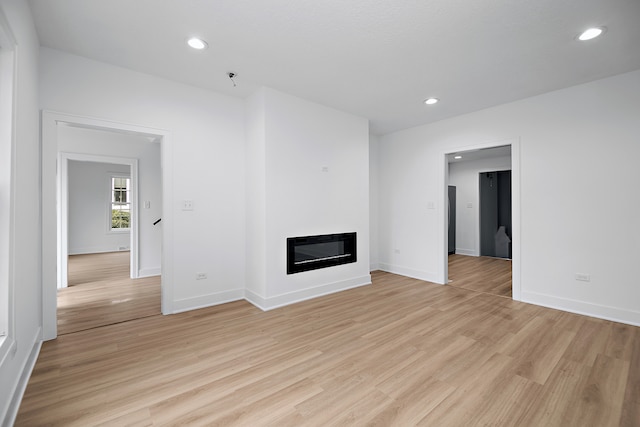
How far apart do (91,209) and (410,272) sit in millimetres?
8778

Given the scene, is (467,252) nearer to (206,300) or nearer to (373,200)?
(373,200)

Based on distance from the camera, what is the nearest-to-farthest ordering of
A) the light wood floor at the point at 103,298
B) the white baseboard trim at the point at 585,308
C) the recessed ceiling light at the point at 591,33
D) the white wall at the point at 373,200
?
the recessed ceiling light at the point at 591,33
the white baseboard trim at the point at 585,308
the light wood floor at the point at 103,298
the white wall at the point at 373,200

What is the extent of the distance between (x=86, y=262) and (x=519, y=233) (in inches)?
339

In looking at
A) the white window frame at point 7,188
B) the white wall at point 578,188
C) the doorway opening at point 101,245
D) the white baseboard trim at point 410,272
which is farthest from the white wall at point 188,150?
the white wall at point 578,188

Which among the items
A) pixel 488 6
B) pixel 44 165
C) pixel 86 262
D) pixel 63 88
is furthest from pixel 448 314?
pixel 86 262

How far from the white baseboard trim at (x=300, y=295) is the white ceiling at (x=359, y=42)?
8.40 feet

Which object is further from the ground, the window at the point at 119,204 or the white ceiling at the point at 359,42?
the white ceiling at the point at 359,42

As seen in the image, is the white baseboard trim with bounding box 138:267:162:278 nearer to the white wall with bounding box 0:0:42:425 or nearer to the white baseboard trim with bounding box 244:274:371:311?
the white baseboard trim with bounding box 244:274:371:311

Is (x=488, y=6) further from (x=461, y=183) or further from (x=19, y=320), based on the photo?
(x=461, y=183)

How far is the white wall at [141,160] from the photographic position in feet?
16.4

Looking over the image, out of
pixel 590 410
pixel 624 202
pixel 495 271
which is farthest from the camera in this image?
pixel 495 271

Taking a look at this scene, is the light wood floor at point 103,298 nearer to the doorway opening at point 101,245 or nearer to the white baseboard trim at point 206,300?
the doorway opening at point 101,245

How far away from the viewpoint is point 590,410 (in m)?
1.69

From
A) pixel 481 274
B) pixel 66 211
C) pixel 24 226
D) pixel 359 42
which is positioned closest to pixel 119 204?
pixel 66 211
